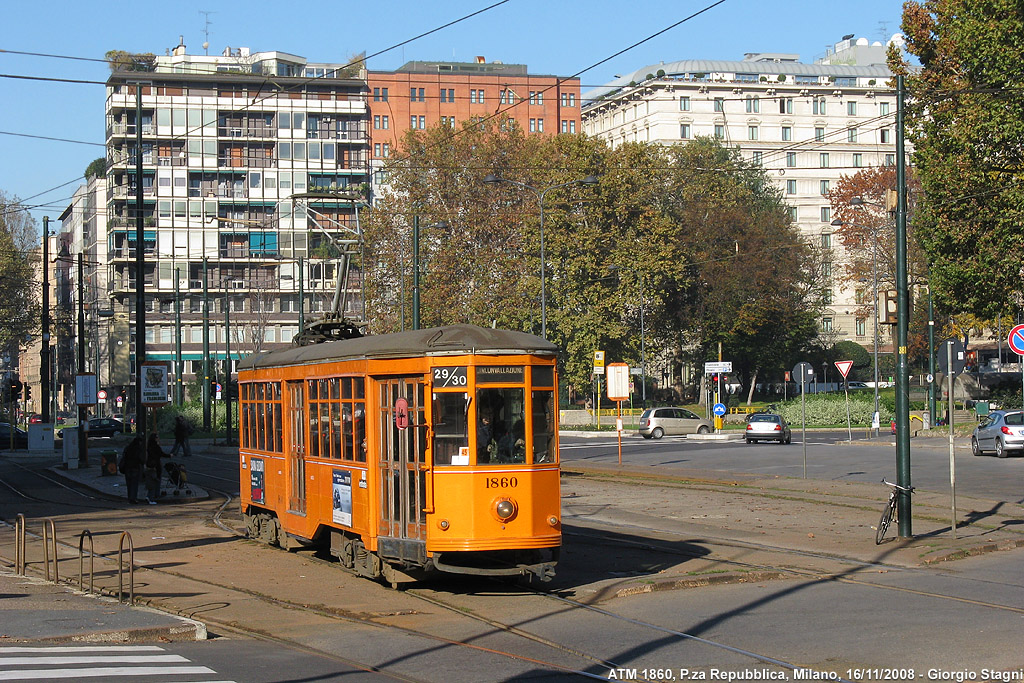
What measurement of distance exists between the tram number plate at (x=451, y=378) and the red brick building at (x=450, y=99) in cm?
9900

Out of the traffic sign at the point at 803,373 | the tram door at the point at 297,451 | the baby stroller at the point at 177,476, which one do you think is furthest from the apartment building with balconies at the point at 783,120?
the tram door at the point at 297,451

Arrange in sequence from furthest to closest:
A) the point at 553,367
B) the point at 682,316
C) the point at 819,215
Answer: the point at 819,215 < the point at 682,316 < the point at 553,367

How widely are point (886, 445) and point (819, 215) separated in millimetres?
74423

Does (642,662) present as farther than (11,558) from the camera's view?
No

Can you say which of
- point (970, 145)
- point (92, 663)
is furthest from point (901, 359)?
point (970, 145)

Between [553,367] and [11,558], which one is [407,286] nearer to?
[11,558]

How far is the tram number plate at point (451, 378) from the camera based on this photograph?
1274 centimetres

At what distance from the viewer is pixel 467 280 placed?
6316cm

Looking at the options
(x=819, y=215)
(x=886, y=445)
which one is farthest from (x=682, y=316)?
(x=819, y=215)

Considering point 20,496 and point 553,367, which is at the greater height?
point 553,367

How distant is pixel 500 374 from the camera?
1283 cm

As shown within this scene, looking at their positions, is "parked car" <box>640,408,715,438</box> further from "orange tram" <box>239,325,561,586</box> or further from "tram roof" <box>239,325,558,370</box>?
"tram roof" <box>239,325,558,370</box>

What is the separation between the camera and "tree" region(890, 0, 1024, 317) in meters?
40.5

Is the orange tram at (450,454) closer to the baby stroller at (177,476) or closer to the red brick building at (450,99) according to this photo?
the baby stroller at (177,476)
